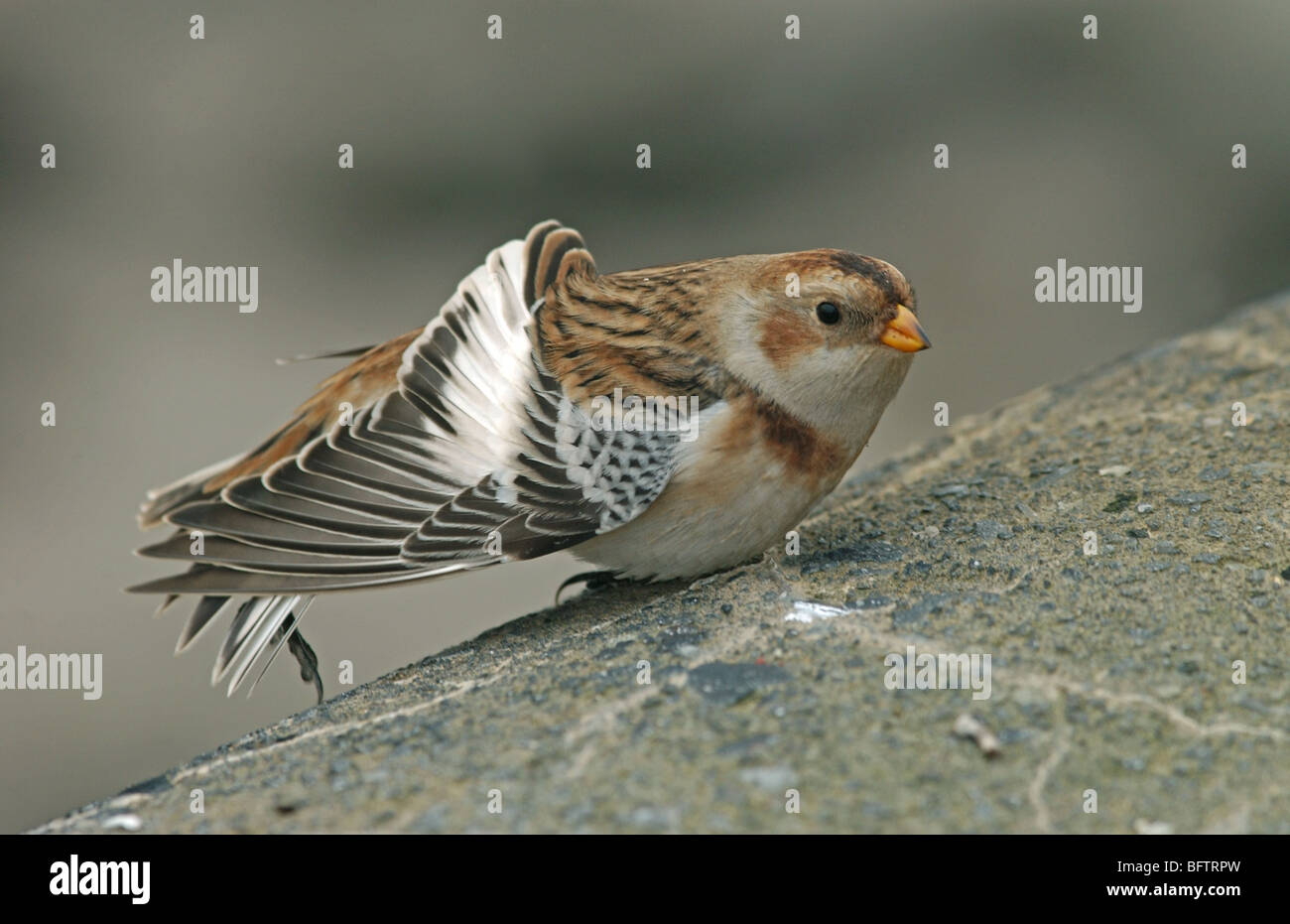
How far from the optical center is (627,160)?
11.3 meters

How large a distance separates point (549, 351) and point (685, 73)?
266 inches

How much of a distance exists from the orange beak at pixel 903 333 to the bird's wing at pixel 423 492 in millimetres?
845

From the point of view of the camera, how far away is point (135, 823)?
3.73 m

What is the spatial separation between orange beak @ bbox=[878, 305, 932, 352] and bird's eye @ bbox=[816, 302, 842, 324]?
0.17 metres

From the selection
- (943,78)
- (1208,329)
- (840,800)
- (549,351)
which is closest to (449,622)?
(549,351)

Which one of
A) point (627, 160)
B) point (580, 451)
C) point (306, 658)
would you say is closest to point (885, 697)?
point (580, 451)

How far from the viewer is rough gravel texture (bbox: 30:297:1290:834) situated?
10.8 feet

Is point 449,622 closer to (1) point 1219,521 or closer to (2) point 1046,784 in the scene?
(1) point 1219,521

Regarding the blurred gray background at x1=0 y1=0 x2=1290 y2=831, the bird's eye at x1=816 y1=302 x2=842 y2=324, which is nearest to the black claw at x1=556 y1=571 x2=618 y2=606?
the bird's eye at x1=816 y1=302 x2=842 y2=324

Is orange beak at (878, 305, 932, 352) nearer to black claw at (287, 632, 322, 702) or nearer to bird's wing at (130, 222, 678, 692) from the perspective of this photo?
bird's wing at (130, 222, 678, 692)

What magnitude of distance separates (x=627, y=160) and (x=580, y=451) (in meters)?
7.05

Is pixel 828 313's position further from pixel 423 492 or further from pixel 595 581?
pixel 423 492

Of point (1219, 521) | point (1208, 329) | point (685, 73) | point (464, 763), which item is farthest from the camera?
point (685, 73)
